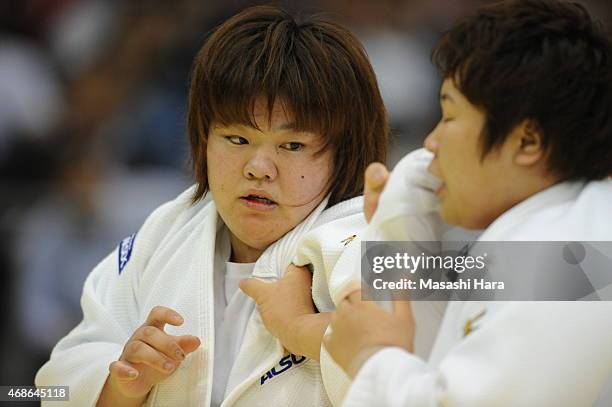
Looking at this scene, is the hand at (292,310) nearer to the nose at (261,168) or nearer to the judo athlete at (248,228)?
the judo athlete at (248,228)

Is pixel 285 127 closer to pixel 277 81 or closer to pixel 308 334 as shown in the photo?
pixel 277 81

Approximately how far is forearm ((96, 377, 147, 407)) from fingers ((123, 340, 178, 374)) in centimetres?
15

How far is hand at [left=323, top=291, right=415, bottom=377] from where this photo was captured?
5.80 feet

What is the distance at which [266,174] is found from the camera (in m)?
2.37

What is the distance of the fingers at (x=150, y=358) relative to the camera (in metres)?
2.27

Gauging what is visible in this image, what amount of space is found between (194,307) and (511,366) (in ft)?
3.35

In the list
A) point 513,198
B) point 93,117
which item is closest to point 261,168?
point 513,198

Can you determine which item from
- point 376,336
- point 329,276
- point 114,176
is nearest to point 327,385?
point 329,276

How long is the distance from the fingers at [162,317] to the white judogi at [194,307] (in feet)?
0.34

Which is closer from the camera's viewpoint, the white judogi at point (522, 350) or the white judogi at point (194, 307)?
the white judogi at point (522, 350)

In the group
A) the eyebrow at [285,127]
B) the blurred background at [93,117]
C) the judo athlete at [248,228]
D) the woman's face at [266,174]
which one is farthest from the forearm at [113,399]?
the blurred background at [93,117]

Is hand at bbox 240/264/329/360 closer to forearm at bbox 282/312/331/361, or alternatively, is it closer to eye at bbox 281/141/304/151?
forearm at bbox 282/312/331/361

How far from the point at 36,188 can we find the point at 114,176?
361 mm

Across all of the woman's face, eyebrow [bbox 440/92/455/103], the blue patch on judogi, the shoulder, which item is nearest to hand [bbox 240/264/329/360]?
the woman's face
